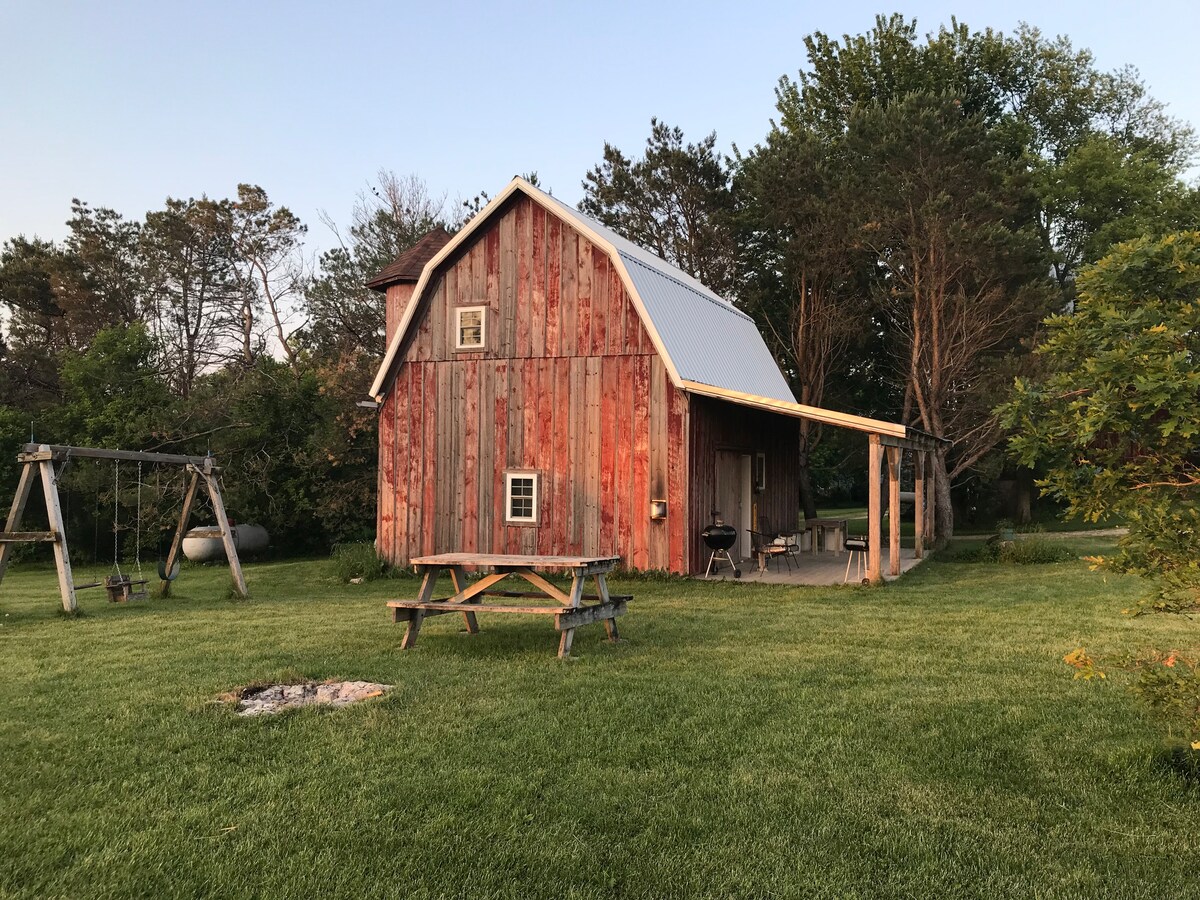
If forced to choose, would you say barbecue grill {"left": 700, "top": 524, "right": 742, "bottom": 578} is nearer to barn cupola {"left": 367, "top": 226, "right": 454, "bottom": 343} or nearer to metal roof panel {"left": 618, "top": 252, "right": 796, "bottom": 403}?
metal roof panel {"left": 618, "top": 252, "right": 796, "bottom": 403}

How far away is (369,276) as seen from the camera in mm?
27594

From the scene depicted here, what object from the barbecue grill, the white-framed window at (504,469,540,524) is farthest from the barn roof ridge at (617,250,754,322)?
the barbecue grill

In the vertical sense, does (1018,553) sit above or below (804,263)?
below

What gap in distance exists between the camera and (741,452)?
51.1 feet

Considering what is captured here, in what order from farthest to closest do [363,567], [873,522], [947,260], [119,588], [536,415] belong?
[947,260], [363,567], [536,415], [873,522], [119,588]

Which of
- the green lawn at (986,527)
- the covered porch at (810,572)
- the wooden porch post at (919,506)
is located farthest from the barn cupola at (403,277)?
the green lawn at (986,527)

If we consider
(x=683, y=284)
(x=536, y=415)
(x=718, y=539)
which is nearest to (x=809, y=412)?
(x=718, y=539)

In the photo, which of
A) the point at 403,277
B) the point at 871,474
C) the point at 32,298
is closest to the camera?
the point at 871,474

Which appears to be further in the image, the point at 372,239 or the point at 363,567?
the point at 372,239

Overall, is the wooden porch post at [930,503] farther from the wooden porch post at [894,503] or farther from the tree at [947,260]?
the wooden porch post at [894,503]

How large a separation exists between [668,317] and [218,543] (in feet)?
40.0

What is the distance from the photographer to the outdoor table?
744 inches

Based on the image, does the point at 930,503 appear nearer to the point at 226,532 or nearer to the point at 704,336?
the point at 704,336

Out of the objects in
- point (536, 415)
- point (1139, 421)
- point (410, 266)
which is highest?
point (410, 266)
